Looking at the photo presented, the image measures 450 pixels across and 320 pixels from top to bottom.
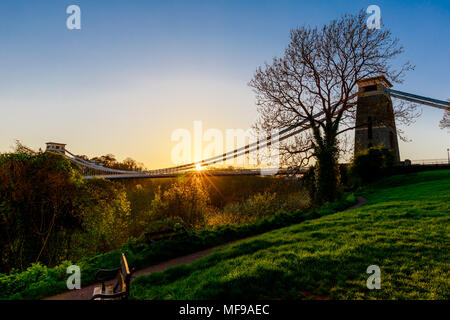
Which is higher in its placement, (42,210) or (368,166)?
(368,166)

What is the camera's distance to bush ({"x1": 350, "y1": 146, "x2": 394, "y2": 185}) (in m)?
26.6

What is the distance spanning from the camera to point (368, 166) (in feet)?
87.4

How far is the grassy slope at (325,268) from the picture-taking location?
14.4 feet

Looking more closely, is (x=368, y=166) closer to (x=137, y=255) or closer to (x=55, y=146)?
(x=137, y=255)

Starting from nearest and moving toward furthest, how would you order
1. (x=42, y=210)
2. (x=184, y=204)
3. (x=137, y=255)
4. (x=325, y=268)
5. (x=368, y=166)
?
(x=325, y=268), (x=137, y=255), (x=42, y=210), (x=184, y=204), (x=368, y=166)

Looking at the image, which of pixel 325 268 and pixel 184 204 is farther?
pixel 184 204

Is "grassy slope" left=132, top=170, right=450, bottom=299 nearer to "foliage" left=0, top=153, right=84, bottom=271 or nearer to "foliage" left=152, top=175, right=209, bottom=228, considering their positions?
A: "foliage" left=0, top=153, right=84, bottom=271

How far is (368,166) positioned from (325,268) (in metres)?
24.2

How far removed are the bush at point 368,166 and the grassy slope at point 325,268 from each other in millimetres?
19399

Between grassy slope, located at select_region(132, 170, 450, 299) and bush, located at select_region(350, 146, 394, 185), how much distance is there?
63.6 feet

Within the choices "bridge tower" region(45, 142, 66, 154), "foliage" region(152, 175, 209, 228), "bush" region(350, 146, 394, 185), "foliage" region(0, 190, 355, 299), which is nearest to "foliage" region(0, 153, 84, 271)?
"foliage" region(0, 190, 355, 299)

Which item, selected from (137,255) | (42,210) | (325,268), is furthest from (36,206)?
(325,268)
